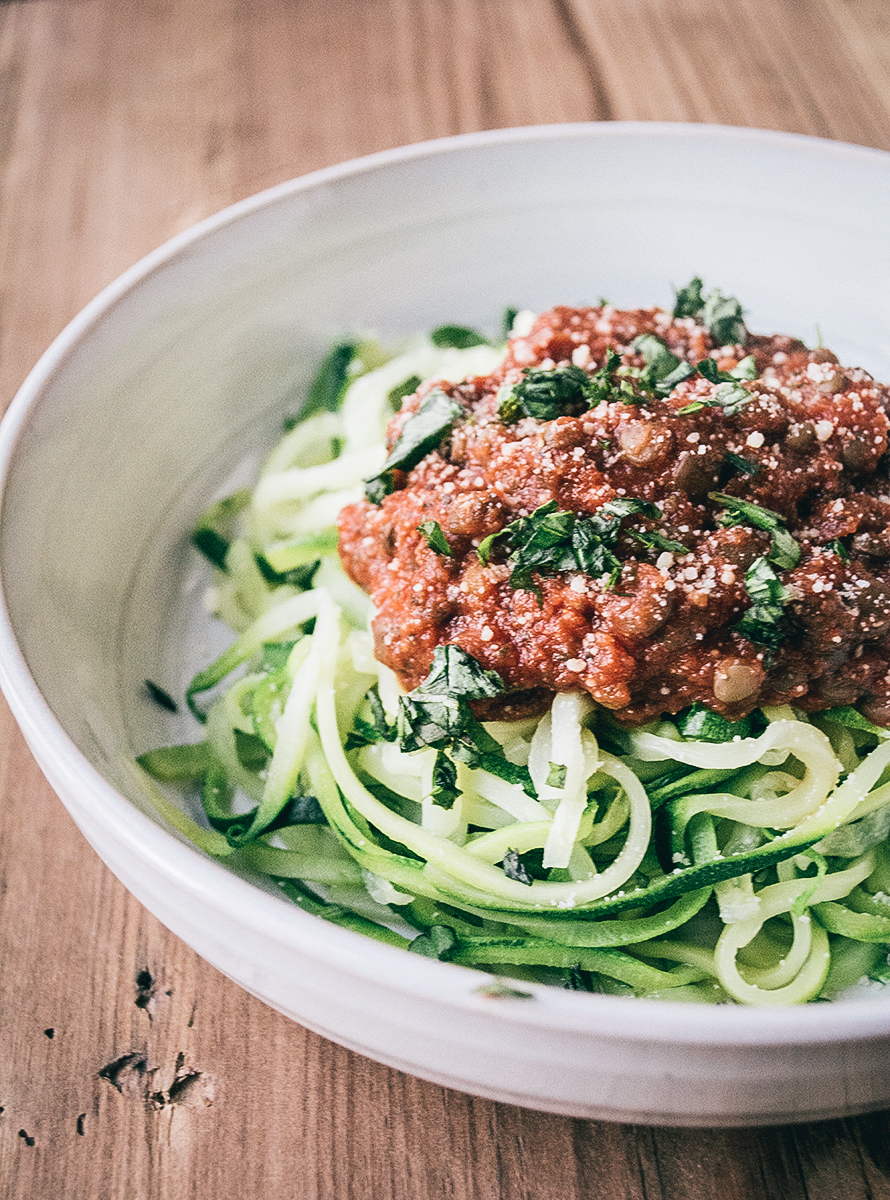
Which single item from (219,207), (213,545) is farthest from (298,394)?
(219,207)

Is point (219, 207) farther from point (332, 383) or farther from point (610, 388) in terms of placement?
point (610, 388)

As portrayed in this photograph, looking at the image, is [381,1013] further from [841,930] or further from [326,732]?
[841,930]

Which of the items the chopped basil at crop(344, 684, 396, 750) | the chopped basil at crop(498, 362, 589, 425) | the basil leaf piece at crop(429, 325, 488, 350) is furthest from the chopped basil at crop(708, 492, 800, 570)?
the basil leaf piece at crop(429, 325, 488, 350)

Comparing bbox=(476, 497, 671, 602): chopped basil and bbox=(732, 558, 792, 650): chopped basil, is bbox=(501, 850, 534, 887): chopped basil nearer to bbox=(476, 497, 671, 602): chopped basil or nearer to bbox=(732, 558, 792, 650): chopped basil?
bbox=(476, 497, 671, 602): chopped basil

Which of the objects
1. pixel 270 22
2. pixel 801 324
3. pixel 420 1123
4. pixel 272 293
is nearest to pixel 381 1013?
pixel 420 1123

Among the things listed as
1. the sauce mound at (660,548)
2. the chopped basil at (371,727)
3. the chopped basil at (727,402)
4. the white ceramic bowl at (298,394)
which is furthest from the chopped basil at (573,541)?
the white ceramic bowl at (298,394)

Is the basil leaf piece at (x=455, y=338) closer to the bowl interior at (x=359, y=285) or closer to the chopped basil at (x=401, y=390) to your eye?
the bowl interior at (x=359, y=285)
